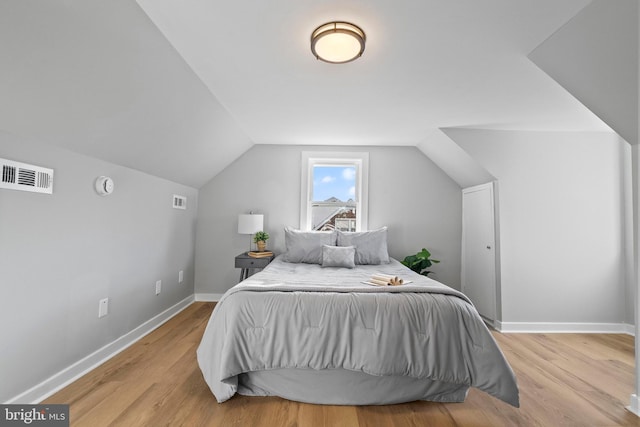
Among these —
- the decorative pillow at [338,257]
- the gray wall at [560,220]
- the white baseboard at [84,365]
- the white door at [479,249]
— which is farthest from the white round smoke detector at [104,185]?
the white door at [479,249]

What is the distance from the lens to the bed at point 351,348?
1.79 metres

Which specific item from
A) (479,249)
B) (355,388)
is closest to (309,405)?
(355,388)

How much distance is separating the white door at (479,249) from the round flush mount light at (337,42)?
253 centimetres

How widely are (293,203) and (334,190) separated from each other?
63cm

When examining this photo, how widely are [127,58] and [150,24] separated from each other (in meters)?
0.25

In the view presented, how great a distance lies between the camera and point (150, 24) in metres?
1.66

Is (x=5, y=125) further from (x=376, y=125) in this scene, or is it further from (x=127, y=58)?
(x=376, y=125)

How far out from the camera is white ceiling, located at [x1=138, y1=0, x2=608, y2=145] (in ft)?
5.11

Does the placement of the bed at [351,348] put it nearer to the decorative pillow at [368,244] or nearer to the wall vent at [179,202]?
the decorative pillow at [368,244]

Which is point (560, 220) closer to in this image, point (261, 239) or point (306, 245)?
point (306, 245)

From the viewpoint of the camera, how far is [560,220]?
3.33 meters

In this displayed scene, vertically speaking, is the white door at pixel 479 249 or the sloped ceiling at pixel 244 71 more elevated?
the sloped ceiling at pixel 244 71

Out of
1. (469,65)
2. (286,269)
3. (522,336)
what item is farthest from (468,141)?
(286,269)

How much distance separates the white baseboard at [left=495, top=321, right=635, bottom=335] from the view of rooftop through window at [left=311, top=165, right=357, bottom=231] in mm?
2201
